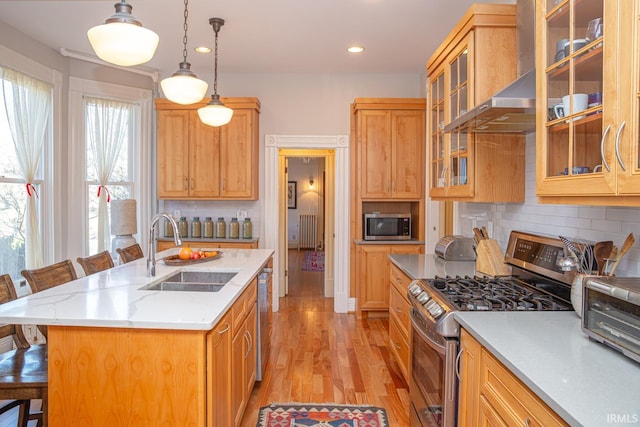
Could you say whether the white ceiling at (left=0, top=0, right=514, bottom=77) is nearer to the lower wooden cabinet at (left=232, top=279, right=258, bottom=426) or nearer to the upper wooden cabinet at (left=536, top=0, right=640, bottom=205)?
the upper wooden cabinet at (left=536, top=0, right=640, bottom=205)

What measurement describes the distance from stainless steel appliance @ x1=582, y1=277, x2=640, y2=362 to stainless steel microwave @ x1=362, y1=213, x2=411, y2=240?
331 centimetres

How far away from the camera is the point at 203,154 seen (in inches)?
184

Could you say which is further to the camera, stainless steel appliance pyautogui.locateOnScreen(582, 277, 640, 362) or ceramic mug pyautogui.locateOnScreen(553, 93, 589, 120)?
ceramic mug pyautogui.locateOnScreen(553, 93, 589, 120)

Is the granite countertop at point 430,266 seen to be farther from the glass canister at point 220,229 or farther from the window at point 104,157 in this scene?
the window at point 104,157

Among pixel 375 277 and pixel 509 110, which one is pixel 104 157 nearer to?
pixel 375 277

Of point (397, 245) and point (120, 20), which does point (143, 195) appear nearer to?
point (397, 245)

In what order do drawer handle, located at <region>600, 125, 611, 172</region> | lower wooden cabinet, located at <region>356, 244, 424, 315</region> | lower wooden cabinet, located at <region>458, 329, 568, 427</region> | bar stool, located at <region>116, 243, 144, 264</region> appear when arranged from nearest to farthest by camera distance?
1. lower wooden cabinet, located at <region>458, 329, 568, 427</region>
2. drawer handle, located at <region>600, 125, 611, 172</region>
3. bar stool, located at <region>116, 243, 144, 264</region>
4. lower wooden cabinet, located at <region>356, 244, 424, 315</region>

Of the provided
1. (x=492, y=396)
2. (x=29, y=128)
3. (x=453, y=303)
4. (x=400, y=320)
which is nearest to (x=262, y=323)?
(x=400, y=320)

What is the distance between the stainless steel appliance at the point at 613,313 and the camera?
3.91 feet

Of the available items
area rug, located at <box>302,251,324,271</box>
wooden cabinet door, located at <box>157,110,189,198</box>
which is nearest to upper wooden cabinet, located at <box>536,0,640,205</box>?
wooden cabinet door, located at <box>157,110,189,198</box>

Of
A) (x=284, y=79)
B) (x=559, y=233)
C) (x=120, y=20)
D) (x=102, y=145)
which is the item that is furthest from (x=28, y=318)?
(x=284, y=79)

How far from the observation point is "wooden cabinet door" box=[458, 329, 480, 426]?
1.53 metres

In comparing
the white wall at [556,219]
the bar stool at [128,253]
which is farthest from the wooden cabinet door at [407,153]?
the bar stool at [128,253]

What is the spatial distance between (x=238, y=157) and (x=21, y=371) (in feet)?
10.3
